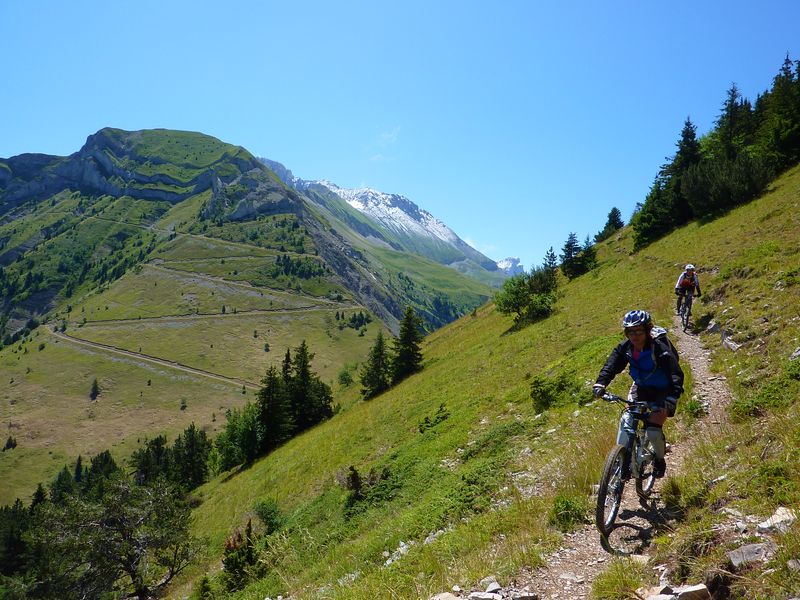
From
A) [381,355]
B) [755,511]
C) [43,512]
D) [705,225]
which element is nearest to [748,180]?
[705,225]

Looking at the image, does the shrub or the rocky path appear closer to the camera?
the shrub

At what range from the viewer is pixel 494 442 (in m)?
13.3

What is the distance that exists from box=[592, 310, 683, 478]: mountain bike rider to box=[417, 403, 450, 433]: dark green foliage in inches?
513

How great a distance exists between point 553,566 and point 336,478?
15285mm

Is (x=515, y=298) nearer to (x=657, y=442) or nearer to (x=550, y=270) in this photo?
(x=550, y=270)

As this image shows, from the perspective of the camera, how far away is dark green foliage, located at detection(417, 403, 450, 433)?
19.4 m

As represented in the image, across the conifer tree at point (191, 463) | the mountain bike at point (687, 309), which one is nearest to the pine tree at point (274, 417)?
the conifer tree at point (191, 463)

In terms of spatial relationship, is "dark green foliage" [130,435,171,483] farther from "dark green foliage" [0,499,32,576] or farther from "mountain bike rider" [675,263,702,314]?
"mountain bike rider" [675,263,702,314]

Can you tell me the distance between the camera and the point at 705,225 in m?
35.4

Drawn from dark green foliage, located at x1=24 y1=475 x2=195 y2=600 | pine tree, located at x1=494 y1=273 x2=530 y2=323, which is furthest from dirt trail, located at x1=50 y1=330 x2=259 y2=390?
pine tree, located at x1=494 y1=273 x2=530 y2=323

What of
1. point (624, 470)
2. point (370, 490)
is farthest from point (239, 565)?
point (624, 470)

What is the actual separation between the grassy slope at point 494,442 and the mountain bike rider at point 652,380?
1.36 m

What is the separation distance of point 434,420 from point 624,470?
13.9 meters

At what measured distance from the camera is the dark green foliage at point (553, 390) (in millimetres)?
14146
